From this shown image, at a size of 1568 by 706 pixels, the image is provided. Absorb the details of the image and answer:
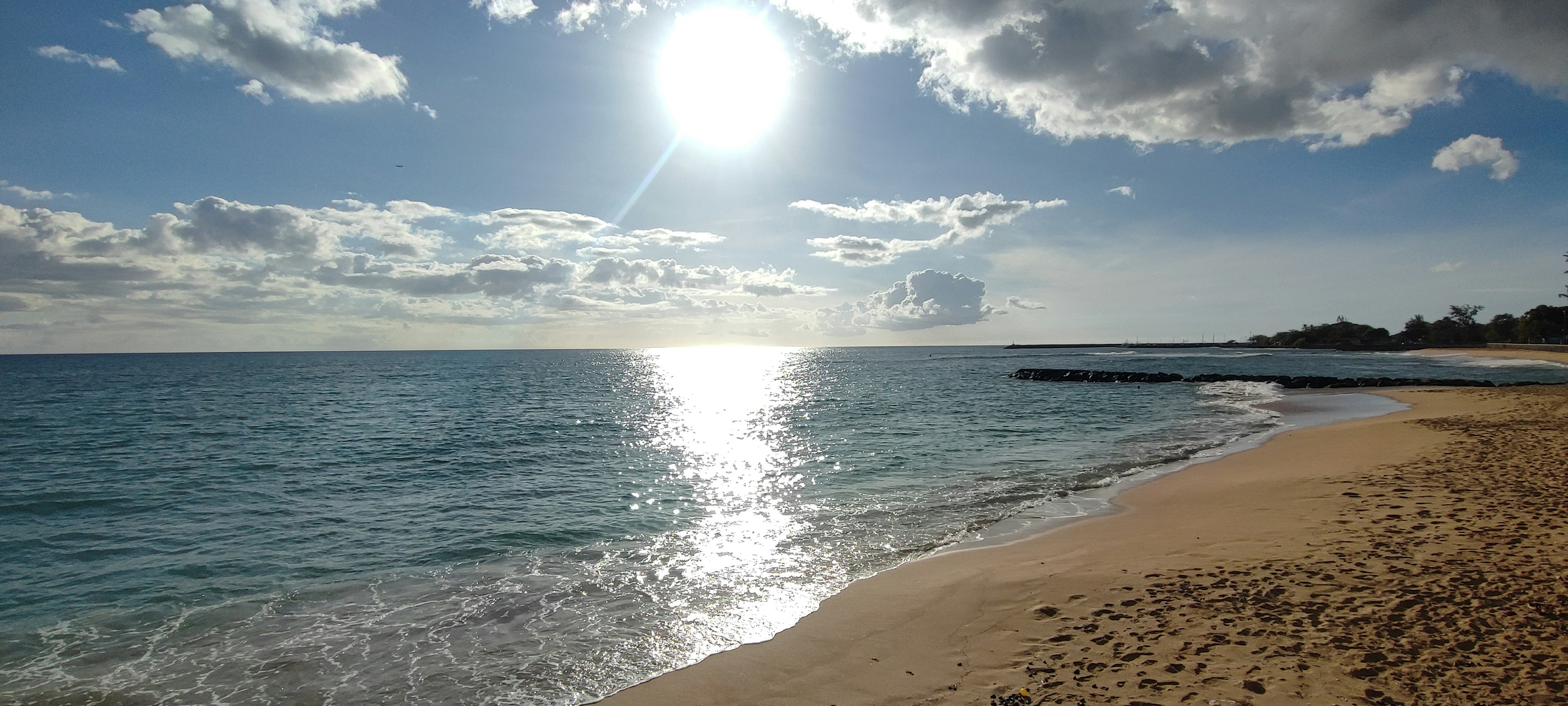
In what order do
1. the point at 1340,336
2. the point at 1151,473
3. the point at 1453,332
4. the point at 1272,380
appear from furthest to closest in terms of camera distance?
the point at 1340,336 → the point at 1453,332 → the point at 1272,380 → the point at 1151,473

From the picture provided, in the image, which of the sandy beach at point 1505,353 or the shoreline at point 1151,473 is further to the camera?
the sandy beach at point 1505,353

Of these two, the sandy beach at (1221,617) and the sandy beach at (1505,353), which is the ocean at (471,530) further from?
the sandy beach at (1505,353)

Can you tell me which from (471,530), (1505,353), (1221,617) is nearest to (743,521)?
(471,530)

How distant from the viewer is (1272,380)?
218 feet

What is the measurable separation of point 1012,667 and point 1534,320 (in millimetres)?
173891

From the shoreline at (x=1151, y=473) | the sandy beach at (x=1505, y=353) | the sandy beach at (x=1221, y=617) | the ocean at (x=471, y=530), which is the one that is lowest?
the ocean at (x=471, y=530)

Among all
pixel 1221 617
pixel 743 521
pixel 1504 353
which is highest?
pixel 1504 353

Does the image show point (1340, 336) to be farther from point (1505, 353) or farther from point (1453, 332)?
point (1505, 353)

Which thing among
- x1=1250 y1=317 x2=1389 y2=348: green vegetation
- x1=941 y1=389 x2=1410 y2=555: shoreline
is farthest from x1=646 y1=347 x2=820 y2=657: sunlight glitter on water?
x1=1250 y1=317 x2=1389 y2=348: green vegetation

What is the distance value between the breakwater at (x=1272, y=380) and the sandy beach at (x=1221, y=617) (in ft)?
165

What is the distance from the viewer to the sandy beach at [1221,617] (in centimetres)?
639

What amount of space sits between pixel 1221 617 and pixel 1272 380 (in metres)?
73.1

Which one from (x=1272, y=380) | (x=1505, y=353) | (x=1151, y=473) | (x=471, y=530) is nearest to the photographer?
(x=471, y=530)

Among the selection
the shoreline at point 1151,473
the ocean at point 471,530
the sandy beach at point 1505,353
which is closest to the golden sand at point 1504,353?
the sandy beach at point 1505,353
